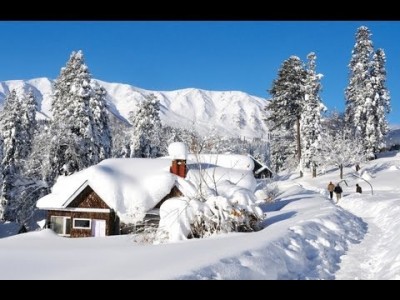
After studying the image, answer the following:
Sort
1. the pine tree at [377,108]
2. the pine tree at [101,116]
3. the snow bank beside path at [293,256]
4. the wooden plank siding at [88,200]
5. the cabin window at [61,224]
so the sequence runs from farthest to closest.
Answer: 1. the pine tree at [377,108]
2. the pine tree at [101,116]
3. the cabin window at [61,224]
4. the wooden plank siding at [88,200]
5. the snow bank beside path at [293,256]

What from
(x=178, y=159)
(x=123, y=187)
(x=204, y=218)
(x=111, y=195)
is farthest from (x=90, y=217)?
(x=204, y=218)

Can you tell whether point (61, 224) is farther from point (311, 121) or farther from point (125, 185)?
point (311, 121)

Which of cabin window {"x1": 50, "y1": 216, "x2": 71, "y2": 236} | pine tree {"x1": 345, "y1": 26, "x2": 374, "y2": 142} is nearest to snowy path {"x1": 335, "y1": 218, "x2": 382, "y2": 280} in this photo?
cabin window {"x1": 50, "y1": 216, "x2": 71, "y2": 236}

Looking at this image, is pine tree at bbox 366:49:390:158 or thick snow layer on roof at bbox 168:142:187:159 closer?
thick snow layer on roof at bbox 168:142:187:159

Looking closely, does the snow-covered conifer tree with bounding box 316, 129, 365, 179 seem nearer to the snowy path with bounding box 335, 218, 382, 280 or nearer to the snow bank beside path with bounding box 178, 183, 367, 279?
the snow bank beside path with bounding box 178, 183, 367, 279

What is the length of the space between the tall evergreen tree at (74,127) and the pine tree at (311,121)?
24.8 metres

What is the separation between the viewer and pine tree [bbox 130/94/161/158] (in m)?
55.9

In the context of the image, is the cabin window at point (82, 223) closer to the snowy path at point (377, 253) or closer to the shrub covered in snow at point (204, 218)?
the shrub covered in snow at point (204, 218)

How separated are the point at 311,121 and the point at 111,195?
3589cm

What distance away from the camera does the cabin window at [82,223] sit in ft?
86.3

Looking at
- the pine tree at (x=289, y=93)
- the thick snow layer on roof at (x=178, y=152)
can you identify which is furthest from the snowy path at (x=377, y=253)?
the pine tree at (x=289, y=93)

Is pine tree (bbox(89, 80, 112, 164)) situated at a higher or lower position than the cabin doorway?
higher

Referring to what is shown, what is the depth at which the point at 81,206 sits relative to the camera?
26438 millimetres

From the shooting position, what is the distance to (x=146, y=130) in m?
57.2
